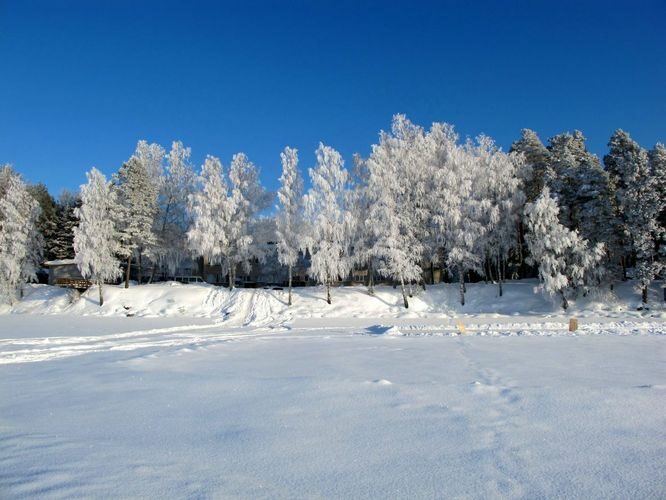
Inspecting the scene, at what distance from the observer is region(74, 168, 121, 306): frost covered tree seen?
35375 mm

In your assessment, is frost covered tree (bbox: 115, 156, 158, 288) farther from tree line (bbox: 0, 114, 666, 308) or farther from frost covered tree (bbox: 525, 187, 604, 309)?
frost covered tree (bbox: 525, 187, 604, 309)

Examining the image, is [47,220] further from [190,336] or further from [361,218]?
[190,336]

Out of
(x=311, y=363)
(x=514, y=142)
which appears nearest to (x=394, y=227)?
(x=514, y=142)

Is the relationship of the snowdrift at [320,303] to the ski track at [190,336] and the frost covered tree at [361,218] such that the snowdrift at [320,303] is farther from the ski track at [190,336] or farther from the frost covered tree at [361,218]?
the ski track at [190,336]

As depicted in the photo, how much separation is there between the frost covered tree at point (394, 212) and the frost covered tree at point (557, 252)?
333 inches

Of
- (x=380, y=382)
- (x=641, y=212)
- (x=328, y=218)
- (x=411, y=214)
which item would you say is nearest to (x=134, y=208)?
(x=328, y=218)

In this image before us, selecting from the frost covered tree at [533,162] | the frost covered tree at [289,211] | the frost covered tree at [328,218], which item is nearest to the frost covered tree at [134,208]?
the frost covered tree at [289,211]

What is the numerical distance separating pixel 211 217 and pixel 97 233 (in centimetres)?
937

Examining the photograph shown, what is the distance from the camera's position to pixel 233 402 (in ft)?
23.8

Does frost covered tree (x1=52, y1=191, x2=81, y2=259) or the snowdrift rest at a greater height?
frost covered tree (x1=52, y1=191, x2=81, y2=259)

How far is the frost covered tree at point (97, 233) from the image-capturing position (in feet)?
116

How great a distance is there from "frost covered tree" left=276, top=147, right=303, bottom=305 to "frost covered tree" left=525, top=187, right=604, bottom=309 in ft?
58.2

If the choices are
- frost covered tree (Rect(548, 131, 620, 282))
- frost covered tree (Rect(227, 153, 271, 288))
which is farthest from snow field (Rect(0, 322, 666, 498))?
frost covered tree (Rect(227, 153, 271, 288))

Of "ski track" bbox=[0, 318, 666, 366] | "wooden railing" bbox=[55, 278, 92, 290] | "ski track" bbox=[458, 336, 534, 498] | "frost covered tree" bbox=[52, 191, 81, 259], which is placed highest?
"frost covered tree" bbox=[52, 191, 81, 259]
